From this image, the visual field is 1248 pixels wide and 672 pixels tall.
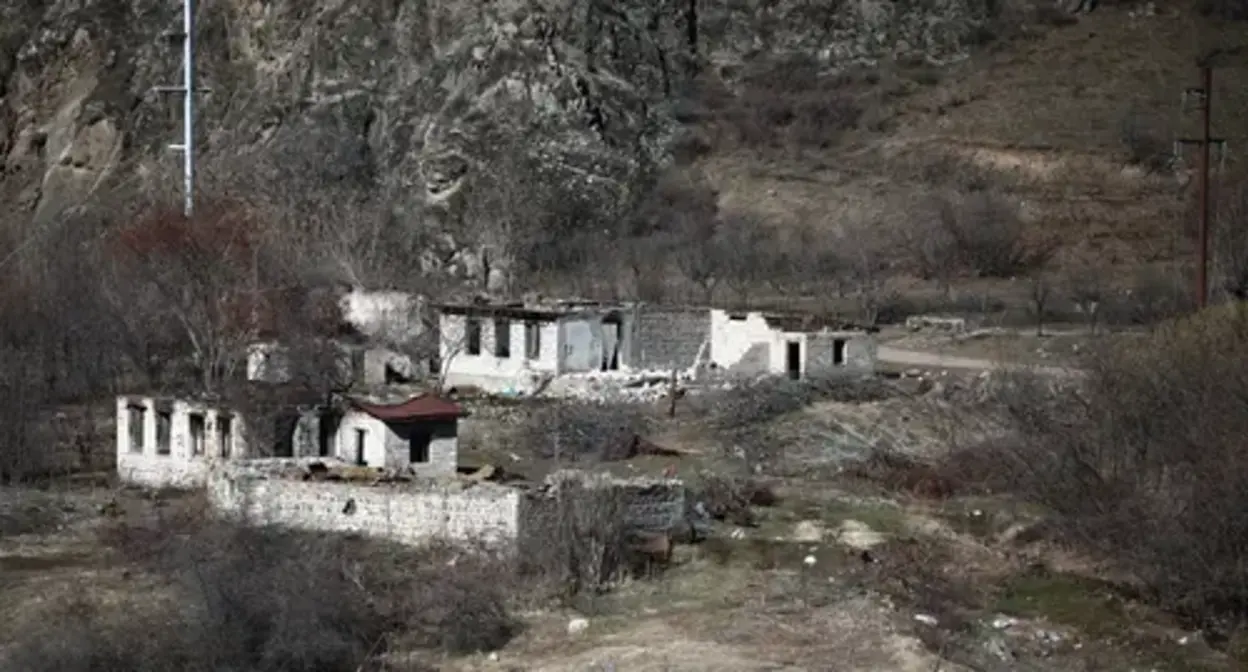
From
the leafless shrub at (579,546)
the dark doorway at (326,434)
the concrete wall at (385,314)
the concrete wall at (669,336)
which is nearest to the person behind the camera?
the leafless shrub at (579,546)

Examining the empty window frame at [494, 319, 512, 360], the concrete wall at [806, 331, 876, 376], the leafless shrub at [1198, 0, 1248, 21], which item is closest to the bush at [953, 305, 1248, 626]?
the concrete wall at [806, 331, 876, 376]

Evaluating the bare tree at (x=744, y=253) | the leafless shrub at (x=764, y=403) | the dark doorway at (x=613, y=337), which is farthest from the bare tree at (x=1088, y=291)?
the dark doorway at (x=613, y=337)

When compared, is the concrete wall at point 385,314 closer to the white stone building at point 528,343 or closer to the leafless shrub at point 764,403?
the white stone building at point 528,343

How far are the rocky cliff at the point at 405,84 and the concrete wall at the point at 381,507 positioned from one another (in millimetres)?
32834

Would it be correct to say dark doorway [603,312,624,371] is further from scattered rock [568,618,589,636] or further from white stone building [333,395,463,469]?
scattered rock [568,618,589,636]

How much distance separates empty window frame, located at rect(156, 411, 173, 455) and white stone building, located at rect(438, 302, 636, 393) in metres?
8.99

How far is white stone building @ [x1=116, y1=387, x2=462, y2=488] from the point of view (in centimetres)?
2920

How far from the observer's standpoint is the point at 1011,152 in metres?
60.4

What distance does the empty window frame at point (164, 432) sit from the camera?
1231 inches

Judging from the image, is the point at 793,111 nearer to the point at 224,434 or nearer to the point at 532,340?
the point at 532,340

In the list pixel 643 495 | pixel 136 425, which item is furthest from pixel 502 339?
pixel 643 495

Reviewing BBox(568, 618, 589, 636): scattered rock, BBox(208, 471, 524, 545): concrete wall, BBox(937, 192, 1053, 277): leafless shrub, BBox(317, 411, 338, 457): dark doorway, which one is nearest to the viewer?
BBox(568, 618, 589, 636): scattered rock

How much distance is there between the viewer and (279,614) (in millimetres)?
21047

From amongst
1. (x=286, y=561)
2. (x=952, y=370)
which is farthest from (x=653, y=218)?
(x=286, y=561)
